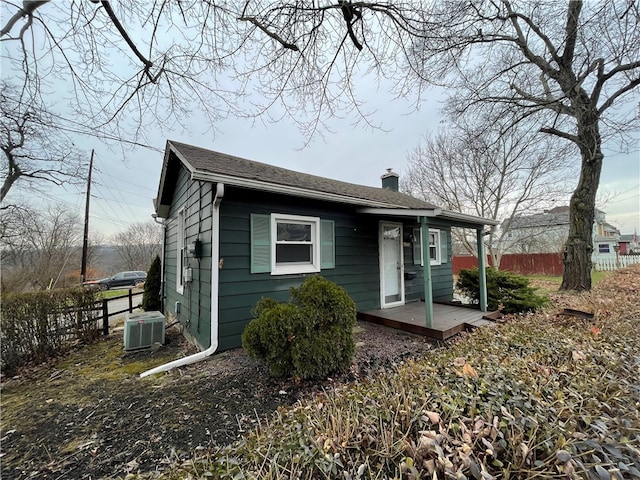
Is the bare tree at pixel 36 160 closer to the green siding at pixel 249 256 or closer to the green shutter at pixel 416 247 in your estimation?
the green siding at pixel 249 256

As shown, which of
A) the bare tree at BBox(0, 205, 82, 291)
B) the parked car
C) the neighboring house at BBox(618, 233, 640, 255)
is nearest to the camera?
the bare tree at BBox(0, 205, 82, 291)

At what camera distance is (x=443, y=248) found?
8.77m

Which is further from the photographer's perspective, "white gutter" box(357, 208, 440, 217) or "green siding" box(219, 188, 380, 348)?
"white gutter" box(357, 208, 440, 217)

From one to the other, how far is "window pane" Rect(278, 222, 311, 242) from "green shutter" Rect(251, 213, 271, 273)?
32 centimetres

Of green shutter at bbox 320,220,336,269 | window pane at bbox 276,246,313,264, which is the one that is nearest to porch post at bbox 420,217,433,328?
green shutter at bbox 320,220,336,269

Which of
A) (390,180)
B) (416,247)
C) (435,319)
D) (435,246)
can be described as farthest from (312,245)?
(390,180)

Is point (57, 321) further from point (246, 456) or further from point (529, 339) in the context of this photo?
point (529, 339)

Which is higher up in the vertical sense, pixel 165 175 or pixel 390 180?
pixel 390 180

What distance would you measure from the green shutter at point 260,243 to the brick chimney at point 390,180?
8.07m

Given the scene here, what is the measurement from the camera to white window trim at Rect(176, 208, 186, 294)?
20.6 feet

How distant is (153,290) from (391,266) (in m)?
7.25

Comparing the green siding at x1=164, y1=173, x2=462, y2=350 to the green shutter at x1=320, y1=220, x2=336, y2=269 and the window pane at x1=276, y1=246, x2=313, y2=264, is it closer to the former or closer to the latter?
the green shutter at x1=320, y1=220, x2=336, y2=269

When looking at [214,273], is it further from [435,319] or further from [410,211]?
[435,319]

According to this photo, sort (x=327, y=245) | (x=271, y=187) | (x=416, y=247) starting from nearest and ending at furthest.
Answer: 1. (x=271, y=187)
2. (x=327, y=245)
3. (x=416, y=247)
